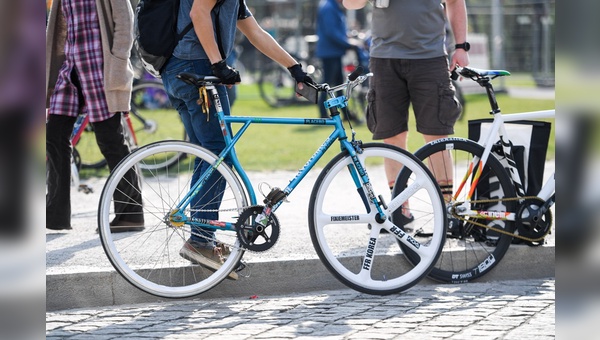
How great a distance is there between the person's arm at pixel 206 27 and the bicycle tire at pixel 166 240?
0.50 meters

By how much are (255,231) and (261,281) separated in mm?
483

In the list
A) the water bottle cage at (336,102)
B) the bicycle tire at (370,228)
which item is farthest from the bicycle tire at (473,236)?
the water bottle cage at (336,102)

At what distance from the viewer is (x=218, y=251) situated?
510 cm

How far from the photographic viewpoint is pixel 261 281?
5328mm

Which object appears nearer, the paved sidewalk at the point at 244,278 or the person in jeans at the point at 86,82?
the paved sidewalk at the point at 244,278

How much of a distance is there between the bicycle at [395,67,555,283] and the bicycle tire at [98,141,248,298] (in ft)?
4.10

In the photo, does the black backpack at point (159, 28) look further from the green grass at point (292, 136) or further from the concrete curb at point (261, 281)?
the concrete curb at point (261, 281)

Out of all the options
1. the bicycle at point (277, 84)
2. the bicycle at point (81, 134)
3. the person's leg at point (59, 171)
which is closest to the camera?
the person's leg at point (59, 171)

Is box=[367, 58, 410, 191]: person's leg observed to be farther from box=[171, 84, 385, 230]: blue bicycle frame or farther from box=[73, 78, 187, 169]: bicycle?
box=[73, 78, 187, 169]: bicycle

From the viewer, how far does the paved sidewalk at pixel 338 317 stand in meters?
4.34

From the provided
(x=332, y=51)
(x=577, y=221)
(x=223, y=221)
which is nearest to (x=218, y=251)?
(x=223, y=221)

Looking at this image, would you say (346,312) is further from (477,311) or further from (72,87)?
(72,87)

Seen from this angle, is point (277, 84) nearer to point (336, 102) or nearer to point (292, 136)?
point (292, 136)

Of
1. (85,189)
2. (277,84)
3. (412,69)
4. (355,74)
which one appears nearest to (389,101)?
(412,69)
